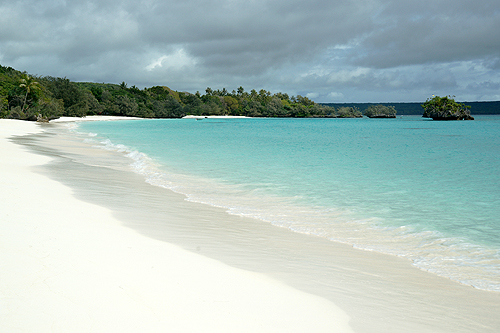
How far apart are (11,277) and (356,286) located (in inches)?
144

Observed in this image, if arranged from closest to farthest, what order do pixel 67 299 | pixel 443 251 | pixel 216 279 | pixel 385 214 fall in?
pixel 67 299 < pixel 216 279 < pixel 443 251 < pixel 385 214

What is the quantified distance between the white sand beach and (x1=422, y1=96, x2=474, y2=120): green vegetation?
430ft

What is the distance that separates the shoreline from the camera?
147 inches

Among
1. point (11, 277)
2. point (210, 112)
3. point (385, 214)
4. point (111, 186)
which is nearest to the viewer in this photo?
point (11, 277)

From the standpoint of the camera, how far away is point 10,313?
3070mm

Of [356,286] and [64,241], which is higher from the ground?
[64,241]

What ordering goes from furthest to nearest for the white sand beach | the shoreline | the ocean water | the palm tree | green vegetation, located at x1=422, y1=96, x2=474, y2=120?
green vegetation, located at x1=422, y1=96, x2=474, y2=120
the palm tree
the ocean water
the shoreline
the white sand beach

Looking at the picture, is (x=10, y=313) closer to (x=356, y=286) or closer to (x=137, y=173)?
(x=356, y=286)

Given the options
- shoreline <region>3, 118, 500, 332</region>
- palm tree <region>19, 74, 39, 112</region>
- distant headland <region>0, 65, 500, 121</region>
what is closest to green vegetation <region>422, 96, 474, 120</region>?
distant headland <region>0, 65, 500, 121</region>

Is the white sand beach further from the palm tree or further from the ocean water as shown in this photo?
the palm tree

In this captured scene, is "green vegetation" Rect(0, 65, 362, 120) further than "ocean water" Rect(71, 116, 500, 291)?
Yes

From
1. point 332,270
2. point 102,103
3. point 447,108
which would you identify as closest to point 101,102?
point 102,103

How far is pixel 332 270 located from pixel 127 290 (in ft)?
8.53

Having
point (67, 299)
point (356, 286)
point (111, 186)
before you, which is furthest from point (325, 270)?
point (111, 186)
